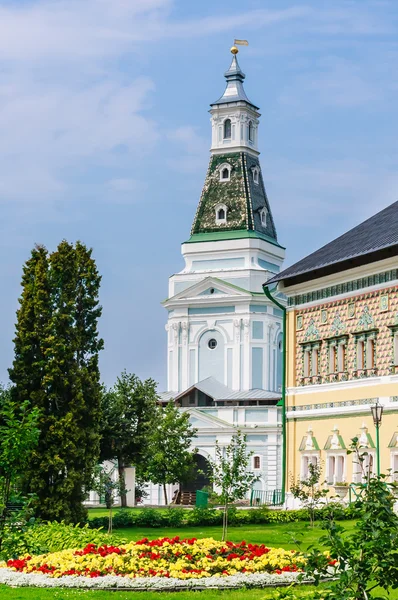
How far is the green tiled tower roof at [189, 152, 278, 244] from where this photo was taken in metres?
78.1

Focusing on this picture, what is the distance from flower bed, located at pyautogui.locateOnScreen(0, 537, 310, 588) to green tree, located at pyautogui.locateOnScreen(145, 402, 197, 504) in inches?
Answer: 1567

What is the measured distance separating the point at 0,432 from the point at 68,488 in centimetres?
1319

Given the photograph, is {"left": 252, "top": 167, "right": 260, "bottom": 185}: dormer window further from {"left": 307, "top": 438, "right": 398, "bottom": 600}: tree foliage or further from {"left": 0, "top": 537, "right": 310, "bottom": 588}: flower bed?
{"left": 307, "top": 438, "right": 398, "bottom": 600}: tree foliage

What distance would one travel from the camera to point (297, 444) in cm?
4153

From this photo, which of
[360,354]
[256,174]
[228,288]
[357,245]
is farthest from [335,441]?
[256,174]

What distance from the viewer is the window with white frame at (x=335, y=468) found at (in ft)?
127

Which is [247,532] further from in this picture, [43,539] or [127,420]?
[127,420]

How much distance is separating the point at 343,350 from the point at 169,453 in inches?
937

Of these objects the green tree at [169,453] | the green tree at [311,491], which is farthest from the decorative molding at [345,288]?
the green tree at [169,453]

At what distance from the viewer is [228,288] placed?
75.9 m

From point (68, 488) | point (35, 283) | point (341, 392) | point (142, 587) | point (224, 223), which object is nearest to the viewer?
point (142, 587)

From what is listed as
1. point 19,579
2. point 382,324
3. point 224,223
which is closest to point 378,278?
point 382,324

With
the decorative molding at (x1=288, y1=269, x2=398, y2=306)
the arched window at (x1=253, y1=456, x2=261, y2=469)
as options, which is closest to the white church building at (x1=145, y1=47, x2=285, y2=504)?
the arched window at (x1=253, y1=456, x2=261, y2=469)

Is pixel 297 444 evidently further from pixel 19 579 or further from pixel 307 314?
pixel 19 579
